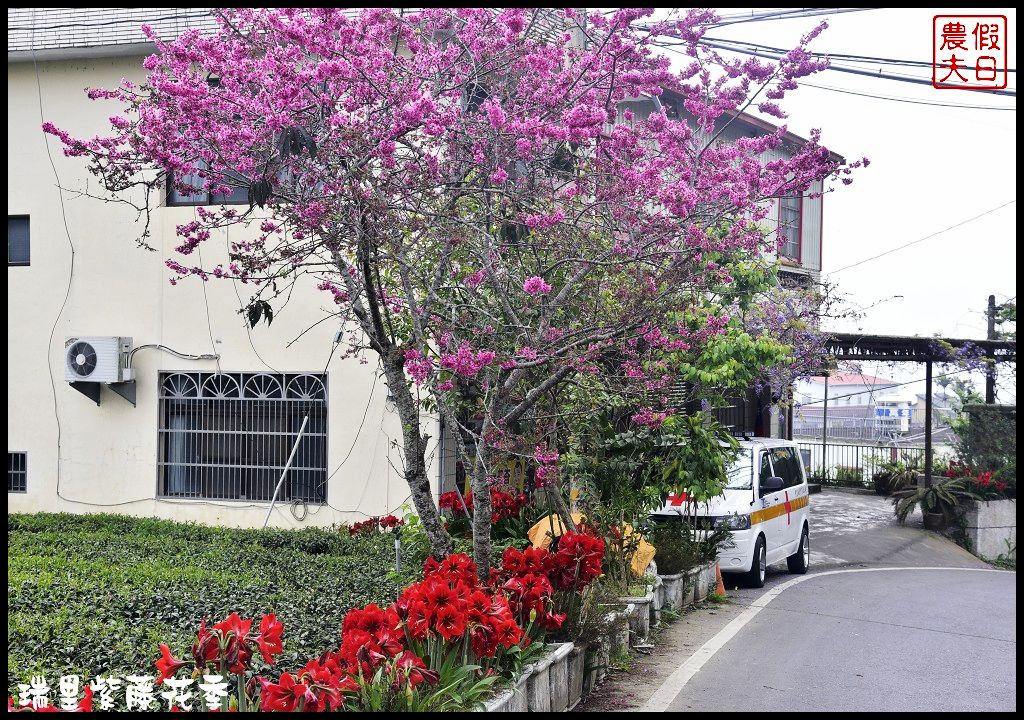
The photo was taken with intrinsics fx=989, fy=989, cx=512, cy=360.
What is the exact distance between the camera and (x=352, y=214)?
7086 millimetres

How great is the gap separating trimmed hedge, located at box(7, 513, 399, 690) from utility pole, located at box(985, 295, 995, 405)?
16392mm

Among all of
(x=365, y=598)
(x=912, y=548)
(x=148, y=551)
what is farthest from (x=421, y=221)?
(x=912, y=548)

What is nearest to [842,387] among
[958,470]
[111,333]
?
[958,470]

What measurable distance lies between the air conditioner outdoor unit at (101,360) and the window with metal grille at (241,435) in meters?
0.58

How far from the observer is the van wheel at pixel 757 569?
1229 centimetres

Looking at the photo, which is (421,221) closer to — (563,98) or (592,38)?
(563,98)

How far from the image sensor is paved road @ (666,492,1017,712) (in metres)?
7.34

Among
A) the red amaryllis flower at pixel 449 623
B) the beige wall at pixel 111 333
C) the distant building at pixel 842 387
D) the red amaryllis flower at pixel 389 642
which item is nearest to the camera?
the red amaryllis flower at pixel 389 642

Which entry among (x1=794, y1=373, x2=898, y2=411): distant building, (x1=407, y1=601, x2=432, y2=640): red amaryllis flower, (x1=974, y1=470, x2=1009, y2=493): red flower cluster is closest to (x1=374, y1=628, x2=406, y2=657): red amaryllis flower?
(x1=407, y1=601, x2=432, y2=640): red amaryllis flower

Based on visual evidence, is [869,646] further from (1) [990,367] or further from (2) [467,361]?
(1) [990,367]

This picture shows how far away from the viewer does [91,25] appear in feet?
43.3

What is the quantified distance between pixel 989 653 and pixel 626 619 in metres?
3.64

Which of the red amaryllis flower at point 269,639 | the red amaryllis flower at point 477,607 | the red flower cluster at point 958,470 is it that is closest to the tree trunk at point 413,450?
the red amaryllis flower at point 477,607

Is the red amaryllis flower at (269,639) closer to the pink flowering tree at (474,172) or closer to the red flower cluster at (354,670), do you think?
the red flower cluster at (354,670)
